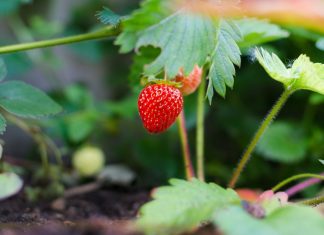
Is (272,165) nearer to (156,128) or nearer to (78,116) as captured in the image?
(78,116)

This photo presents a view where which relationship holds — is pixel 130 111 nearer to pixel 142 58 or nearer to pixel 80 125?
pixel 80 125

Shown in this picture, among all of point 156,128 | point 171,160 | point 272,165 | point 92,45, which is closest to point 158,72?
point 156,128

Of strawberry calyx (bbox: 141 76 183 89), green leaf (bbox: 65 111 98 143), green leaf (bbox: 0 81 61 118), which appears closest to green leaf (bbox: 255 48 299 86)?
strawberry calyx (bbox: 141 76 183 89)

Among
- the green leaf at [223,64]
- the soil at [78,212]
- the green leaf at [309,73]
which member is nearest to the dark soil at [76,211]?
the soil at [78,212]

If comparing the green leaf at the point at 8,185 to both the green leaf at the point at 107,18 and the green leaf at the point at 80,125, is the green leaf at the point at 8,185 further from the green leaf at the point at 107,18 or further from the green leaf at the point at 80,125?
the green leaf at the point at 80,125

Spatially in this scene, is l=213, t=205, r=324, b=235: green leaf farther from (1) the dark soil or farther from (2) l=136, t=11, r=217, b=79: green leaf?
(2) l=136, t=11, r=217, b=79: green leaf

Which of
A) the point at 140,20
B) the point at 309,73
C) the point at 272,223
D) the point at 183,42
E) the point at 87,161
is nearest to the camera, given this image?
the point at 272,223

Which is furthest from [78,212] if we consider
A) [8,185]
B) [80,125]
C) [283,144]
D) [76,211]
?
[283,144]
